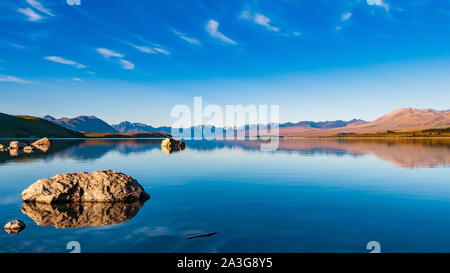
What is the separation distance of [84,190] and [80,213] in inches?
135

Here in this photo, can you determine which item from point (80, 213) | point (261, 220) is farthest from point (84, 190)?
point (261, 220)

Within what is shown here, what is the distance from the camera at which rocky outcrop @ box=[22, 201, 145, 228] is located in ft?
44.4

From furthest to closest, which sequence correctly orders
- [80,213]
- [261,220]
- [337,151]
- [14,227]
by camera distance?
[337,151] < [80,213] < [261,220] < [14,227]

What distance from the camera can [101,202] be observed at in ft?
58.3

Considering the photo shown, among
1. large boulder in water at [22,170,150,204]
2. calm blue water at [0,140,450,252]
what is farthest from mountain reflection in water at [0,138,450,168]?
large boulder in water at [22,170,150,204]

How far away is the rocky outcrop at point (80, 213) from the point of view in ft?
44.4

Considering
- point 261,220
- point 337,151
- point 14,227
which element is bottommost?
point 337,151

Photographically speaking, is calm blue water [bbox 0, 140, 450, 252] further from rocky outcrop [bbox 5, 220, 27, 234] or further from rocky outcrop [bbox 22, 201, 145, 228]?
rocky outcrop [bbox 5, 220, 27, 234]

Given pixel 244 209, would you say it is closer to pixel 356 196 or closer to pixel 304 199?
pixel 304 199

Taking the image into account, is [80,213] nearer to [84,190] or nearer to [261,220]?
[84,190]

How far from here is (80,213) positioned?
1526cm

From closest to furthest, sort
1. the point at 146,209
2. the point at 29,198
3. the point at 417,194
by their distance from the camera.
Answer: the point at 146,209 → the point at 29,198 → the point at 417,194

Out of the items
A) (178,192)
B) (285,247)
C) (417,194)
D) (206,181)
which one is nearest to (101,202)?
(178,192)

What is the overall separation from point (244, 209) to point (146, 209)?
5.77m
